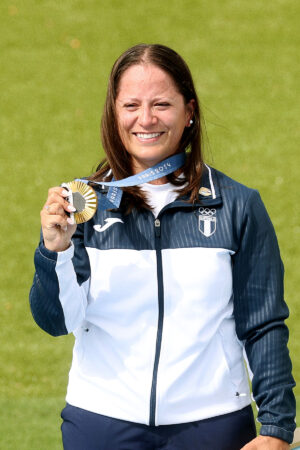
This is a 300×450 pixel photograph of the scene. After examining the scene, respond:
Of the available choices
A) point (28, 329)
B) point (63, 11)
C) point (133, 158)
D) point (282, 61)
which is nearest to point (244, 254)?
point (133, 158)

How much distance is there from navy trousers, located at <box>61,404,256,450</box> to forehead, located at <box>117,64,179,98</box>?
0.82 m

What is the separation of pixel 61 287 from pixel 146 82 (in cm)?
56

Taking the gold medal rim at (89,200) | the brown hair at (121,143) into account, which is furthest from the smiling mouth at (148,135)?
the gold medal rim at (89,200)

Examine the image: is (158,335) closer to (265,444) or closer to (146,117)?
(265,444)

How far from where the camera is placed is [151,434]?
6.86ft

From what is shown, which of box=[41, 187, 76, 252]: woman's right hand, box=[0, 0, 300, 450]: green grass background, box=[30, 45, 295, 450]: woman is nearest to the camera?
box=[41, 187, 76, 252]: woman's right hand

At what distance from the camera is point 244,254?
2.16 m

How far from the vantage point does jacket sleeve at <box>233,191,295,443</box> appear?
2141mm

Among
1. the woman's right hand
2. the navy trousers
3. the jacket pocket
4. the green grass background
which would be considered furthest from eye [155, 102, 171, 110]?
the green grass background

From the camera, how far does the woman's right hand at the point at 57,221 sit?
200cm

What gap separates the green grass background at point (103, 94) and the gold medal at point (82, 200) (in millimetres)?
3152

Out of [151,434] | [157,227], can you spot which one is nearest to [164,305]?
[157,227]

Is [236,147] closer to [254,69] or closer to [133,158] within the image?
[254,69]

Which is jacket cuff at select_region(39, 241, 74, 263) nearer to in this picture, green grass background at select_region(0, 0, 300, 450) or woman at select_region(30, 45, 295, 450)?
woman at select_region(30, 45, 295, 450)
